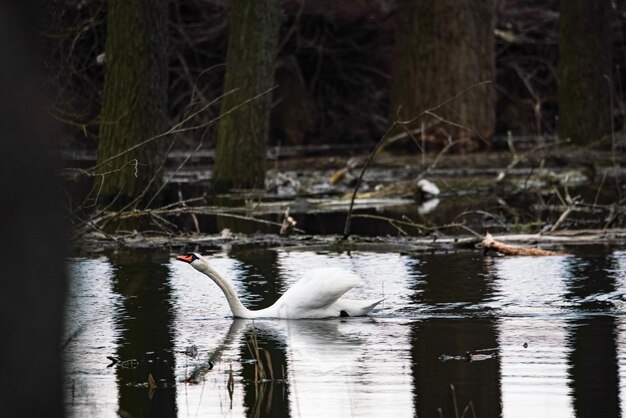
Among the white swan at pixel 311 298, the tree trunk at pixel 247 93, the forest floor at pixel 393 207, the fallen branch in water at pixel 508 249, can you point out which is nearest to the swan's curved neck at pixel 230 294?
the white swan at pixel 311 298

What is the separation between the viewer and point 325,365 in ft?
27.7

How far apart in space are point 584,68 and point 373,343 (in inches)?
666

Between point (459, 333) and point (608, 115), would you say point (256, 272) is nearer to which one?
point (459, 333)

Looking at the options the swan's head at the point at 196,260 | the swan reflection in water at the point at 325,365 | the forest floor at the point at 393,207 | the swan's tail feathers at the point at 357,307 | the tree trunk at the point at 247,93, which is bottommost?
the swan reflection in water at the point at 325,365

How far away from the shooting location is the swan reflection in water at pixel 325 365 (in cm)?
737

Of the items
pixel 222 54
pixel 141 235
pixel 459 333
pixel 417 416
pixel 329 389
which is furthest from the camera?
pixel 222 54

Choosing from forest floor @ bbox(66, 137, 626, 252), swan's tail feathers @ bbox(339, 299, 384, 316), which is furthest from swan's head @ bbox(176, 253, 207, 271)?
swan's tail feathers @ bbox(339, 299, 384, 316)

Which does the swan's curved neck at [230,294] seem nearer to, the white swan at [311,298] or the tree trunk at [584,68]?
the white swan at [311,298]

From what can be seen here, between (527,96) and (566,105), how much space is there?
10997mm

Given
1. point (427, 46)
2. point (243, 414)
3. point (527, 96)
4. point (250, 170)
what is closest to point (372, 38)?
point (527, 96)

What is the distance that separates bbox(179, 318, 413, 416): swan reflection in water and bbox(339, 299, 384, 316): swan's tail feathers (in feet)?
0.23

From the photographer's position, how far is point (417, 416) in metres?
7.08

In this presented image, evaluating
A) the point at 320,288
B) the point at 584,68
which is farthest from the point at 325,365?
the point at 584,68

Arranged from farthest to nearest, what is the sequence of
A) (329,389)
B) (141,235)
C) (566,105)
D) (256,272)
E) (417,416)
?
1. (566,105)
2. (141,235)
3. (256,272)
4. (329,389)
5. (417,416)
